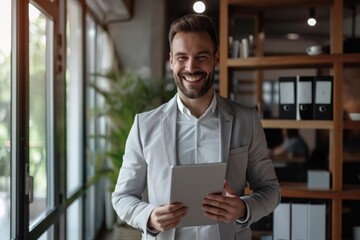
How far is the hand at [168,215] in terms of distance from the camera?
53.8 inches

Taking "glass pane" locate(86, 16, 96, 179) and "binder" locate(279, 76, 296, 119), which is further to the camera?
"glass pane" locate(86, 16, 96, 179)

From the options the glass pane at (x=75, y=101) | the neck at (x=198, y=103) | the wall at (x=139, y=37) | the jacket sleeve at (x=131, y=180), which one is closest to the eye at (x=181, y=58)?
the neck at (x=198, y=103)

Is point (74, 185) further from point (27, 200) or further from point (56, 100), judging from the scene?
point (27, 200)

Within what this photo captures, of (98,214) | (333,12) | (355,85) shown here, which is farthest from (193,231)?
(355,85)

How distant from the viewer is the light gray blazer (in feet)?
5.02

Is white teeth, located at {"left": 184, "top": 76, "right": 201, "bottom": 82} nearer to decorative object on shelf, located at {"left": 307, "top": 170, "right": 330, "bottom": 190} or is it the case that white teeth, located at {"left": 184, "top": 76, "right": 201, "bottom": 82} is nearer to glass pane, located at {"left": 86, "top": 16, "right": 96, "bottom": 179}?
decorative object on shelf, located at {"left": 307, "top": 170, "right": 330, "bottom": 190}

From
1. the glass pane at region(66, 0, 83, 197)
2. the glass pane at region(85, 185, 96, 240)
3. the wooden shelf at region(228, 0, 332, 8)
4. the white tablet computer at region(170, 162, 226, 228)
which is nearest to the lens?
the white tablet computer at region(170, 162, 226, 228)

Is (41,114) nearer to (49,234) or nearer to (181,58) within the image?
(49,234)

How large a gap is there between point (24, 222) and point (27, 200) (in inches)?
4.7

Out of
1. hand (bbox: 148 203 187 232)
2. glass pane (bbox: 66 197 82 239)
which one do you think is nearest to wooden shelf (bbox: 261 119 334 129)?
hand (bbox: 148 203 187 232)

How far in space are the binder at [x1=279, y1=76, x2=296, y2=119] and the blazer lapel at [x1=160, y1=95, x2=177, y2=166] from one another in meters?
1.49

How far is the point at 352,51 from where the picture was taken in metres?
2.85

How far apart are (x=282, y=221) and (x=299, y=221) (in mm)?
107

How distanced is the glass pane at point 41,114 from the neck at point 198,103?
1.63 metres
